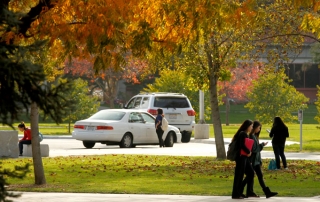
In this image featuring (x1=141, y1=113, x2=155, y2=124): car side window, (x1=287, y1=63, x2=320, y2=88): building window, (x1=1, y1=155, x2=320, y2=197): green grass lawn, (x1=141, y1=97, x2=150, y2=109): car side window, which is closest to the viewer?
(x1=1, y1=155, x2=320, y2=197): green grass lawn

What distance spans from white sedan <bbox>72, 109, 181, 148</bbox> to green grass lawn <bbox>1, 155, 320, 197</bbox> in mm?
4471

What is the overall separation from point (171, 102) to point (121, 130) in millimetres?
5229

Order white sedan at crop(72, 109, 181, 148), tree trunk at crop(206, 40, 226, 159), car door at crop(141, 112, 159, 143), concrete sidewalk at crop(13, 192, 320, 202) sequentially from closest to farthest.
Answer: concrete sidewalk at crop(13, 192, 320, 202) → tree trunk at crop(206, 40, 226, 159) → white sedan at crop(72, 109, 181, 148) → car door at crop(141, 112, 159, 143)

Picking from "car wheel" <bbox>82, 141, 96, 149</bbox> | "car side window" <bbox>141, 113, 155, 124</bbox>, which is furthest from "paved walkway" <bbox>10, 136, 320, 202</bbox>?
"car side window" <bbox>141, 113, 155, 124</bbox>

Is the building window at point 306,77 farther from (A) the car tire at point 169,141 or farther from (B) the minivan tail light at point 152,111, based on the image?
(A) the car tire at point 169,141

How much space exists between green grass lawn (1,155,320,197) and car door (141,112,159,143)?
6.03 m

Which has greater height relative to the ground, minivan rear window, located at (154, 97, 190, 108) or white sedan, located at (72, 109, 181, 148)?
minivan rear window, located at (154, 97, 190, 108)

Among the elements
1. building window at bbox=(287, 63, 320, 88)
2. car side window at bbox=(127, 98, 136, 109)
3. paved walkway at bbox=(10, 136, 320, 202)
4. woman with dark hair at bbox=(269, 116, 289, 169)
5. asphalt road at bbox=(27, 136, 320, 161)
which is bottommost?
paved walkway at bbox=(10, 136, 320, 202)

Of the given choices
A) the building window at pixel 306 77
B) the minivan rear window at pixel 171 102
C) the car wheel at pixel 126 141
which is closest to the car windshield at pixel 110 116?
the car wheel at pixel 126 141

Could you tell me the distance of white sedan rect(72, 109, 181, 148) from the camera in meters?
30.4

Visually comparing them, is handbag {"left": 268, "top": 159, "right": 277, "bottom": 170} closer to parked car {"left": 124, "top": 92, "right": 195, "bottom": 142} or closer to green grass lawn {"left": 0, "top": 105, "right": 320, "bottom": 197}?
green grass lawn {"left": 0, "top": 105, "right": 320, "bottom": 197}

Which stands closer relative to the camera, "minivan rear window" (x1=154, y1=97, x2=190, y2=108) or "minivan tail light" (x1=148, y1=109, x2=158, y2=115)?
"minivan tail light" (x1=148, y1=109, x2=158, y2=115)

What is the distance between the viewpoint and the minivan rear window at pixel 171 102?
35.3 meters

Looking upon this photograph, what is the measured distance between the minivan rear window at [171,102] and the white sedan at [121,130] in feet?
7.90
